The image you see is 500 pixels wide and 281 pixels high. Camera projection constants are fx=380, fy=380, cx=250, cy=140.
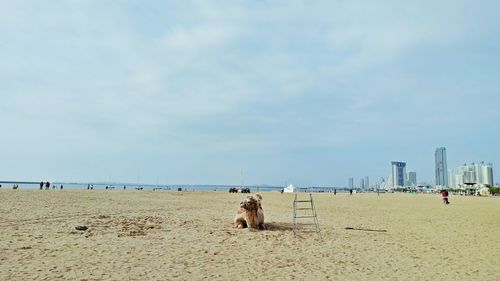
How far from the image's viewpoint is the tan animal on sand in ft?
46.7

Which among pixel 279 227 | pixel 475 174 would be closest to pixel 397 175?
pixel 475 174

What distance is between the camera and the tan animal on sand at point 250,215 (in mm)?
14227

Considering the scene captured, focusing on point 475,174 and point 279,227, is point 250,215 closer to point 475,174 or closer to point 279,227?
point 279,227

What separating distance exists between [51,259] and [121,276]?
2.29 m

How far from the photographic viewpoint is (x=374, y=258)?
989 centimetres

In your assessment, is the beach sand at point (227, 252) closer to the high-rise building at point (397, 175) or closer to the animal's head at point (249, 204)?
the animal's head at point (249, 204)

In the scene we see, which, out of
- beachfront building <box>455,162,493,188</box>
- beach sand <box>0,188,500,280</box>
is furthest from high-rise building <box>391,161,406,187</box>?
beach sand <box>0,188,500,280</box>

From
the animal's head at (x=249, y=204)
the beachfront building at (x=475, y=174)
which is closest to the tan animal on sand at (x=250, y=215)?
the animal's head at (x=249, y=204)

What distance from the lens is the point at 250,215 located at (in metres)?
14.2

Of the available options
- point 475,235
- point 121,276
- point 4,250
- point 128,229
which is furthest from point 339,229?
point 4,250

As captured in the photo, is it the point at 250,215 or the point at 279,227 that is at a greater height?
the point at 250,215

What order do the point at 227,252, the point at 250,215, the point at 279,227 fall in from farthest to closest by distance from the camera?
the point at 279,227
the point at 250,215
the point at 227,252

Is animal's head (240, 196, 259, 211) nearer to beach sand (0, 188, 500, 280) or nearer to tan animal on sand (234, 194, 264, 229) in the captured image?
tan animal on sand (234, 194, 264, 229)

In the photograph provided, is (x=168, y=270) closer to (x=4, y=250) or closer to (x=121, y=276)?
(x=121, y=276)
